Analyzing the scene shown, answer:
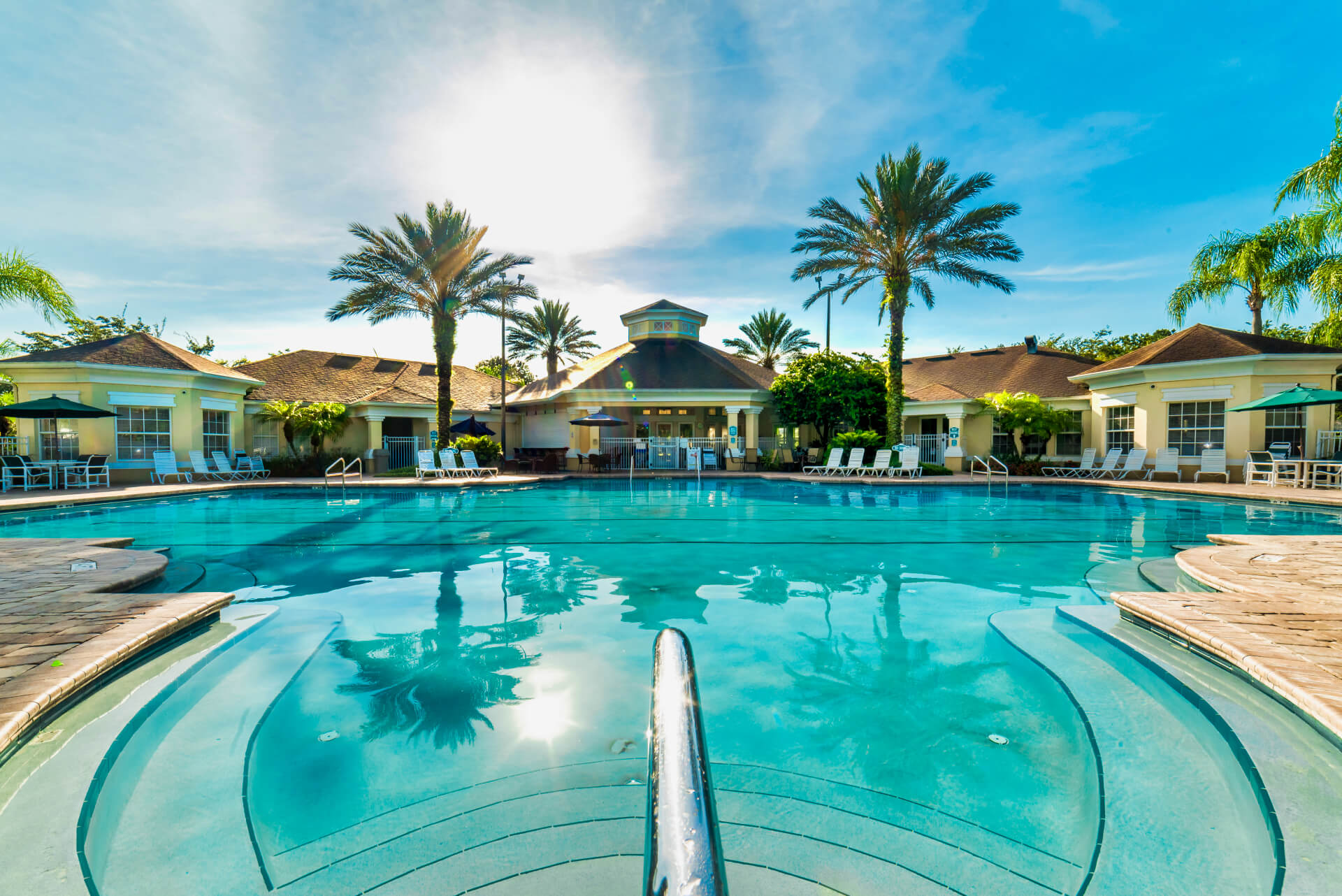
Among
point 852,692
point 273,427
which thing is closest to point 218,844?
point 852,692

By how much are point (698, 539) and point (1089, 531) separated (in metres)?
7.13

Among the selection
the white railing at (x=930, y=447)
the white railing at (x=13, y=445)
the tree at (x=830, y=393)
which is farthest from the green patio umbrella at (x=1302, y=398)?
the white railing at (x=13, y=445)

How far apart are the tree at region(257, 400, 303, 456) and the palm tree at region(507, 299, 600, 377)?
1268 centimetres

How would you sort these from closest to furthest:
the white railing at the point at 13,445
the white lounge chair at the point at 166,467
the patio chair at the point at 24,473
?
the patio chair at the point at 24,473, the white lounge chair at the point at 166,467, the white railing at the point at 13,445

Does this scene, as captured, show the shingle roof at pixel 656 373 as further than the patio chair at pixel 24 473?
Yes

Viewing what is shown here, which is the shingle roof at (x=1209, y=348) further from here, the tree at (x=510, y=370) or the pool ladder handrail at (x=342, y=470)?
the tree at (x=510, y=370)

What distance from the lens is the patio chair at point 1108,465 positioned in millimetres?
21719

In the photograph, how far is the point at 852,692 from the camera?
174 inches

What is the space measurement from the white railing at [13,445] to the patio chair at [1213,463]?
1522 inches

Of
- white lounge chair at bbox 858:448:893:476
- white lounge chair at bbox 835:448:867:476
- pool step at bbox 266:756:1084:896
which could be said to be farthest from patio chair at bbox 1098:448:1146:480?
pool step at bbox 266:756:1084:896

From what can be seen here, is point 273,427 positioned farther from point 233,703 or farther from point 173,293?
point 233,703

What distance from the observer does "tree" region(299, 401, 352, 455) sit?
2414 cm

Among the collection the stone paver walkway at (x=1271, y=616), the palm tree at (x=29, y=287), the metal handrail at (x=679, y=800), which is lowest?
the stone paver walkway at (x=1271, y=616)

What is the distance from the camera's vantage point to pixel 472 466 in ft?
72.8
